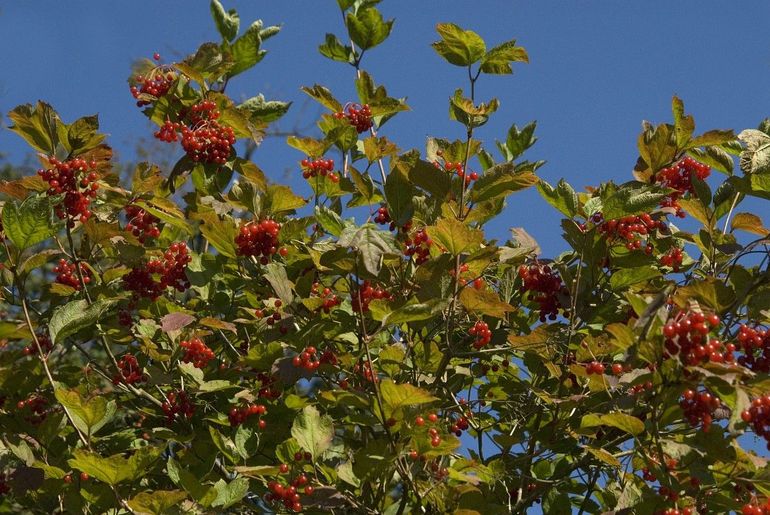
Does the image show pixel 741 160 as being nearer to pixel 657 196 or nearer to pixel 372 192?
pixel 657 196

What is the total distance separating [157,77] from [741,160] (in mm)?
2809

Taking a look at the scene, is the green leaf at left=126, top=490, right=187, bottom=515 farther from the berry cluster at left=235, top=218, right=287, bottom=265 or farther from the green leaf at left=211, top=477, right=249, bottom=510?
the berry cluster at left=235, top=218, right=287, bottom=265

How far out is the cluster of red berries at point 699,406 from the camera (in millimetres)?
2838

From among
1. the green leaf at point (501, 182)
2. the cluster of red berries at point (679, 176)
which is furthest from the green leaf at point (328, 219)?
the cluster of red berries at point (679, 176)

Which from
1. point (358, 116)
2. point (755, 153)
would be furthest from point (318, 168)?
point (755, 153)

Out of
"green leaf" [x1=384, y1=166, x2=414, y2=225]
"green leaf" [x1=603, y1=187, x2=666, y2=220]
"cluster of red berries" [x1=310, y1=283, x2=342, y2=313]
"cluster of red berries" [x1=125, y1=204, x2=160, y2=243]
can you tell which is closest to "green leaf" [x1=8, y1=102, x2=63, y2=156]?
"cluster of red berries" [x1=125, y1=204, x2=160, y2=243]

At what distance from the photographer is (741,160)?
366 cm

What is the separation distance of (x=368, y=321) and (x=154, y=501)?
43.6 inches

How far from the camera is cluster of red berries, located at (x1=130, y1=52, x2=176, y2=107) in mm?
4590

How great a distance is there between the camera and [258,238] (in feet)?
12.4

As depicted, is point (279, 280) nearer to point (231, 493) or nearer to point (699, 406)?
point (231, 493)

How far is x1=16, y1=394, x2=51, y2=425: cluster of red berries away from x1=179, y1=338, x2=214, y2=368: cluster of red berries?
68 centimetres

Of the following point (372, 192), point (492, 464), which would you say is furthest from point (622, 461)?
point (372, 192)

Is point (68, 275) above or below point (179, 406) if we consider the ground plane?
above
